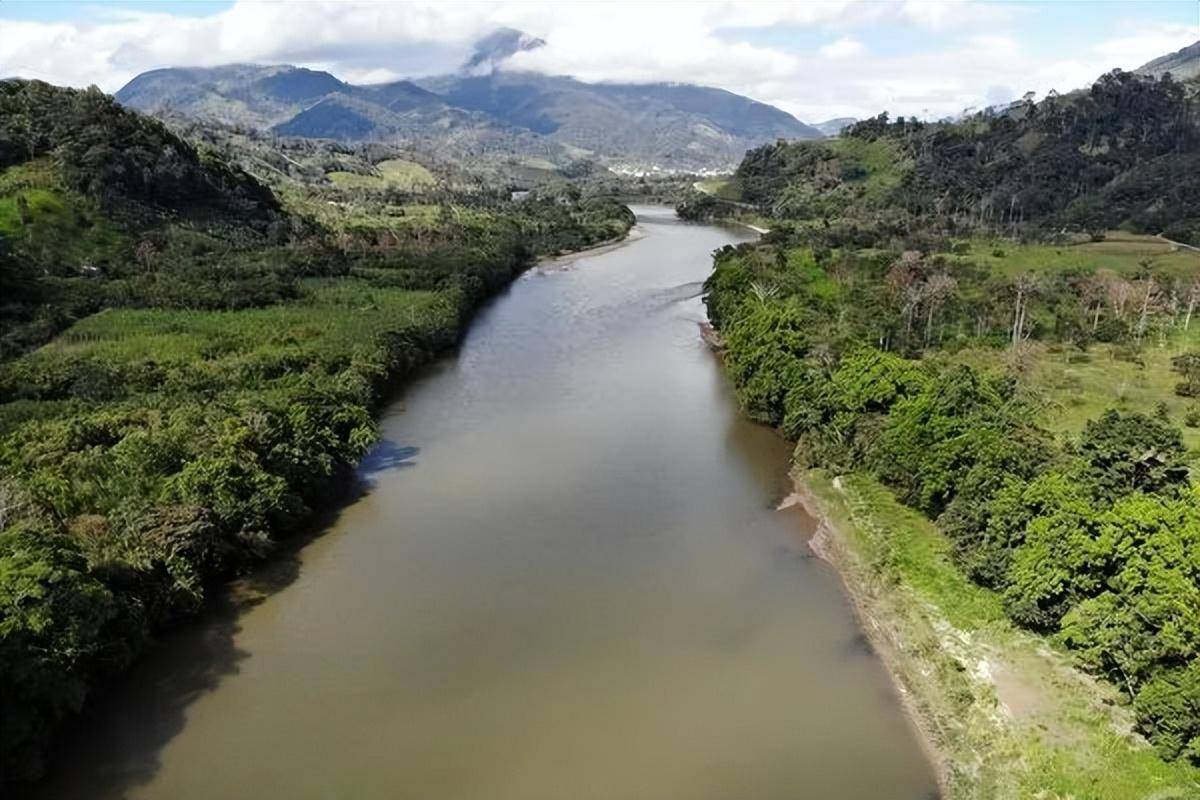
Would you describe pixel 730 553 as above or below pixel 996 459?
below

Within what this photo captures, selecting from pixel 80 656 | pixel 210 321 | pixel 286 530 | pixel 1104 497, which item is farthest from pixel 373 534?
pixel 210 321

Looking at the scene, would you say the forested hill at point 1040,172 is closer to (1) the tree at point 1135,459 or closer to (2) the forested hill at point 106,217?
(2) the forested hill at point 106,217

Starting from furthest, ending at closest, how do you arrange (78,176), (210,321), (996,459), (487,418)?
(78,176)
(210,321)
(487,418)
(996,459)

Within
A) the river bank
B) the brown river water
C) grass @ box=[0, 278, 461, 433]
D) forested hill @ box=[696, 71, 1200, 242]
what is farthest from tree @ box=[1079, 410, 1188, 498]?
forested hill @ box=[696, 71, 1200, 242]

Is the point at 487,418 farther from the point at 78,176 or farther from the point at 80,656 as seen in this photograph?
the point at 78,176

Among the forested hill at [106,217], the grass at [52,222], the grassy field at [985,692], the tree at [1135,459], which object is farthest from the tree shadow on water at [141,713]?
the grass at [52,222]

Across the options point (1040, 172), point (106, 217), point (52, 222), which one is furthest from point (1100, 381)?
point (1040, 172)
